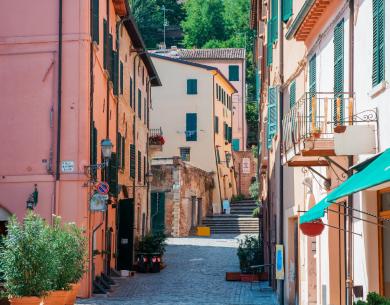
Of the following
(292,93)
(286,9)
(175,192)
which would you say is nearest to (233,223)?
(175,192)

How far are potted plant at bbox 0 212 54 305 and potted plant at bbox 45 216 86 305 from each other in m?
0.34

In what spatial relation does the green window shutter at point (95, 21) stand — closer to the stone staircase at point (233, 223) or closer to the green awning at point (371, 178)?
the green awning at point (371, 178)

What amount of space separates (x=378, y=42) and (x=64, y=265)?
29.4 feet

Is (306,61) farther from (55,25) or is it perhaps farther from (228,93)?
(228,93)

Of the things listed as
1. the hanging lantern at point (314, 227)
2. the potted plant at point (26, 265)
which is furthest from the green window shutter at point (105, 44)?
the hanging lantern at point (314, 227)

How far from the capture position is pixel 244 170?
66938 millimetres

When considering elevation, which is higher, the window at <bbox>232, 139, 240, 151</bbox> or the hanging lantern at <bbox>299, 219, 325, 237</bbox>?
the window at <bbox>232, 139, 240, 151</bbox>

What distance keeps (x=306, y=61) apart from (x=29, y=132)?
29.0ft

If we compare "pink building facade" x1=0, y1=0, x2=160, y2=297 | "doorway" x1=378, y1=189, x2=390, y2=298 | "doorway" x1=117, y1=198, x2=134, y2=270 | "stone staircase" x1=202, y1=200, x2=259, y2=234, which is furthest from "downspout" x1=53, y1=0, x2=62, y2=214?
"stone staircase" x1=202, y1=200, x2=259, y2=234

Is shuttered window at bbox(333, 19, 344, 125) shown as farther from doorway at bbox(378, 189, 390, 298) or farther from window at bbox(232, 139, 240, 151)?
window at bbox(232, 139, 240, 151)

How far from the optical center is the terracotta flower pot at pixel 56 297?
16.3m

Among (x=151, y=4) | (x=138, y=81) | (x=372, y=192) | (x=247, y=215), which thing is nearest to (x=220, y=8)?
(x=151, y=4)

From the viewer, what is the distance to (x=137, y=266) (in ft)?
102

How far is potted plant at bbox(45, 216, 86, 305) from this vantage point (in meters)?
16.6
